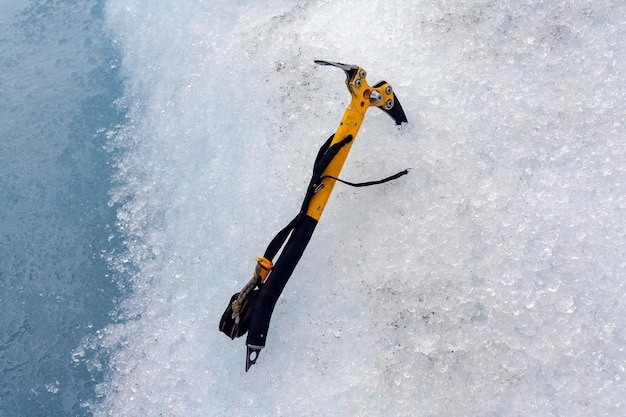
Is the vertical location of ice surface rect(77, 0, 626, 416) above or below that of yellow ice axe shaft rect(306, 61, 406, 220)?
below

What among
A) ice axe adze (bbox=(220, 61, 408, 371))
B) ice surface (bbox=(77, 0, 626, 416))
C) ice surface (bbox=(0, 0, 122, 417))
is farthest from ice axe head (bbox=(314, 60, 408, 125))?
ice surface (bbox=(0, 0, 122, 417))

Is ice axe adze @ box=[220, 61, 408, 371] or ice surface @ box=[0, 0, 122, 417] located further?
ice surface @ box=[0, 0, 122, 417]

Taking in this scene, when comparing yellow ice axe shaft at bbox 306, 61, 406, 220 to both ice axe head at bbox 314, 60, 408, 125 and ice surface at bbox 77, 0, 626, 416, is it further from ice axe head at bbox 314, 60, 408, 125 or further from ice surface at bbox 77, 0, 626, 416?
ice surface at bbox 77, 0, 626, 416

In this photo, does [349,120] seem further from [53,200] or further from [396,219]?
[53,200]

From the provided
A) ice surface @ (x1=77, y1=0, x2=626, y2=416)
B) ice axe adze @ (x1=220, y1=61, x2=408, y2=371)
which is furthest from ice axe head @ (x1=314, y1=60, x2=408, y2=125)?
ice surface @ (x1=77, y1=0, x2=626, y2=416)

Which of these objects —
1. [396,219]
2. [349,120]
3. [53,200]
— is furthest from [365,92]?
[53,200]

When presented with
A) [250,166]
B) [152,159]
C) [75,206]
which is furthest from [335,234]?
[75,206]

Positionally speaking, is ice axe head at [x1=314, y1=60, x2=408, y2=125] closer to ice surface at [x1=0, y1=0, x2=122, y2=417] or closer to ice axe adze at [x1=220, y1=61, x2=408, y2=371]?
ice axe adze at [x1=220, y1=61, x2=408, y2=371]
